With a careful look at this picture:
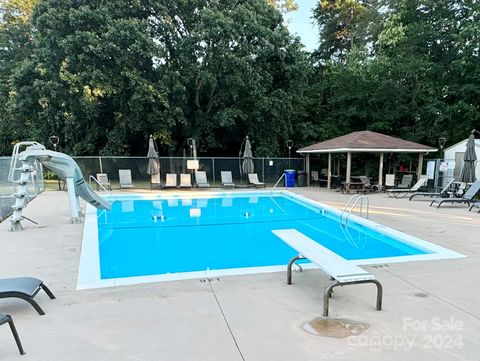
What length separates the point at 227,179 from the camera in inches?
663

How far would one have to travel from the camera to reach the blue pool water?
6098 millimetres

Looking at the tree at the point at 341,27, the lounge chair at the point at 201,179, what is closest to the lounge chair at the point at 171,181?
the lounge chair at the point at 201,179

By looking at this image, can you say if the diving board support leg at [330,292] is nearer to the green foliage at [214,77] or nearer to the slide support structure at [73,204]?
the slide support structure at [73,204]

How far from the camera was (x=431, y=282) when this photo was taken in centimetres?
435

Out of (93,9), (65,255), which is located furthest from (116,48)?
(65,255)

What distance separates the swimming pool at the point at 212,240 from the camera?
5.40 m

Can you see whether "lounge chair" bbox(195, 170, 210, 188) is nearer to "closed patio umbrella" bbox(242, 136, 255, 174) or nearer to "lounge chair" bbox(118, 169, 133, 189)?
"closed patio umbrella" bbox(242, 136, 255, 174)

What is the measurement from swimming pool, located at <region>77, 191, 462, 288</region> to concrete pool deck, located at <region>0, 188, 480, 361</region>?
0.46 metres

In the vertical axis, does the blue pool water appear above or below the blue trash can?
below

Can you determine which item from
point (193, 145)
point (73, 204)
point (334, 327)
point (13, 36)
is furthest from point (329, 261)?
point (13, 36)

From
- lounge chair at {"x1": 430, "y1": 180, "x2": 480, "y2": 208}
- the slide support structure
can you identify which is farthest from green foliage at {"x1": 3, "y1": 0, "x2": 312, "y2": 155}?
lounge chair at {"x1": 430, "y1": 180, "x2": 480, "y2": 208}

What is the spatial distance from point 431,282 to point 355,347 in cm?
210

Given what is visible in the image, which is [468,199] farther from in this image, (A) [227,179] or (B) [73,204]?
(B) [73,204]

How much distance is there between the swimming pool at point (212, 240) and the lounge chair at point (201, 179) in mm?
3622
